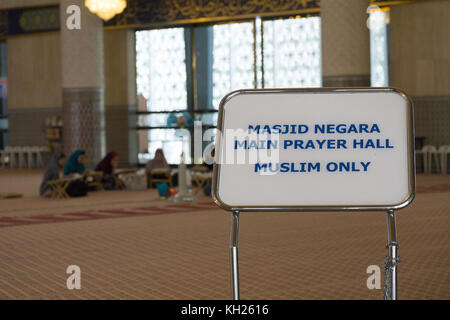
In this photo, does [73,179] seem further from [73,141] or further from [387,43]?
[387,43]

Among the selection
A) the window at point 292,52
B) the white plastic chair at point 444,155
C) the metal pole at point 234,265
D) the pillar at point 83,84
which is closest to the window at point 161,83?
the window at point 292,52

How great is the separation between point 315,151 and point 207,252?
A: 281cm

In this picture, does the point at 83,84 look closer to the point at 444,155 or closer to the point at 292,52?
the point at 292,52

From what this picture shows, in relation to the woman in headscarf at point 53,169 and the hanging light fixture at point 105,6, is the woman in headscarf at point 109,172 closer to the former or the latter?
the woman in headscarf at point 53,169

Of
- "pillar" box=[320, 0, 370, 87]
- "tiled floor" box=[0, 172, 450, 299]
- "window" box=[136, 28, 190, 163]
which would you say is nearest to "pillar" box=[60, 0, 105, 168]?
"window" box=[136, 28, 190, 163]

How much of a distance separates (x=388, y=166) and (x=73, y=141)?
11310 mm

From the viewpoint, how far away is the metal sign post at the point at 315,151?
2465 mm

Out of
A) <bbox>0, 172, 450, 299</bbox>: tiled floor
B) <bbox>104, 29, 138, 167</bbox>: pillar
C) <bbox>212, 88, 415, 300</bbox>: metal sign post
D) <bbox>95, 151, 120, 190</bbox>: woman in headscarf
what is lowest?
<bbox>0, 172, 450, 299</bbox>: tiled floor

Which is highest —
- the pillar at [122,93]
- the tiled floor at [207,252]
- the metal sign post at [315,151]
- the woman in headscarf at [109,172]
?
the pillar at [122,93]

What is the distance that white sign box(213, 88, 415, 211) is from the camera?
8.09 ft

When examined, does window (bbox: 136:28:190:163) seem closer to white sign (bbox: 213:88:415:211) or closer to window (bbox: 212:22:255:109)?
window (bbox: 212:22:255:109)

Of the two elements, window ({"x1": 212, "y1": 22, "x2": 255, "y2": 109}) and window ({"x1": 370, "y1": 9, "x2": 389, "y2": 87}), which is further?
window ({"x1": 212, "y1": 22, "x2": 255, "y2": 109})

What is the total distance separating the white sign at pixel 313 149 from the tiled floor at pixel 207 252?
143 cm
